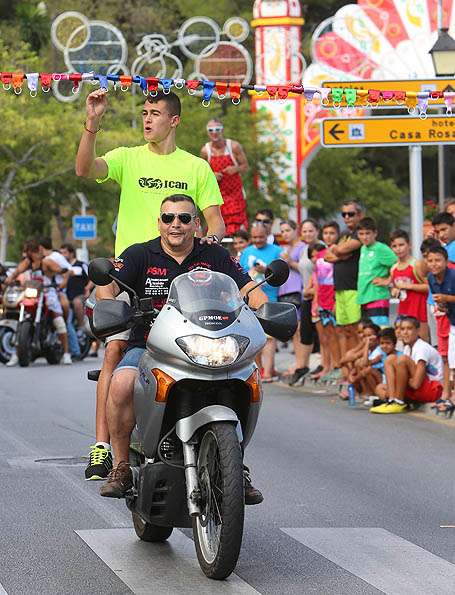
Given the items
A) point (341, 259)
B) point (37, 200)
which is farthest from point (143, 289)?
point (37, 200)

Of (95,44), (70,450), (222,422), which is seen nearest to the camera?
(222,422)

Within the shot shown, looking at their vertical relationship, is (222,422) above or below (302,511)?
above

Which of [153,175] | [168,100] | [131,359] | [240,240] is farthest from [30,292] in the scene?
[131,359]

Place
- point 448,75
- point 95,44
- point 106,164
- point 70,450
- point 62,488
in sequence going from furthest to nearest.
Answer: point 95,44 → point 448,75 → point 70,450 → point 62,488 → point 106,164

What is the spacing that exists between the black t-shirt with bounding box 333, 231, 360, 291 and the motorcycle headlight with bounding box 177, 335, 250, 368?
9187 mm

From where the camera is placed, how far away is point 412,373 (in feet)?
43.8

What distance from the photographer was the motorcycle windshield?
6340 mm

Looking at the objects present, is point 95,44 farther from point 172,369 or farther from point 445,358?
point 172,369

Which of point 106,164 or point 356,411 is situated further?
point 356,411

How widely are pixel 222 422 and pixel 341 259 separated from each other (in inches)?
368

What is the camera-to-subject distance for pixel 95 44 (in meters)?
33.6

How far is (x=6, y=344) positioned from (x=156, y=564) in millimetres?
14943

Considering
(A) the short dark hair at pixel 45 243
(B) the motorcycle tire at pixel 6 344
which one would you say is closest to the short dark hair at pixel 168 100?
(A) the short dark hair at pixel 45 243

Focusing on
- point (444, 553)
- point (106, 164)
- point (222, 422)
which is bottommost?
point (444, 553)
